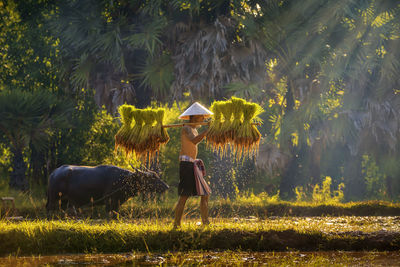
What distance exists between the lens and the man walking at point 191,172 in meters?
7.72

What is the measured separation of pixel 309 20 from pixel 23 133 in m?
10.0

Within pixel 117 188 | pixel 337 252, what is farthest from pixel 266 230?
pixel 117 188

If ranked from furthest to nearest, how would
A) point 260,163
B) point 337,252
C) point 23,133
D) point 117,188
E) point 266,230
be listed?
point 260,163
point 23,133
point 117,188
point 266,230
point 337,252

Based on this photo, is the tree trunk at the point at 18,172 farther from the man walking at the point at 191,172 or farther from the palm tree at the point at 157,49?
the man walking at the point at 191,172

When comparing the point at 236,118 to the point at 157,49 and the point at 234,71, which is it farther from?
the point at 157,49

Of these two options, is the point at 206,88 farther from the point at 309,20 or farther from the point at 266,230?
the point at 266,230

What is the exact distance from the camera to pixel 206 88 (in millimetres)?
18047

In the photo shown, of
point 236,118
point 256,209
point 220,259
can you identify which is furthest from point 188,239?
point 256,209

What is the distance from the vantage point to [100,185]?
460 inches

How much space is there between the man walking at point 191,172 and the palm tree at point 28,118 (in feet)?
27.2

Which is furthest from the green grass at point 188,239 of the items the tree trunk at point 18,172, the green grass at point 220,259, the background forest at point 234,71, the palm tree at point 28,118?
the tree trunk at point 18,172

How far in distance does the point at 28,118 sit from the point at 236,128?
9284mm

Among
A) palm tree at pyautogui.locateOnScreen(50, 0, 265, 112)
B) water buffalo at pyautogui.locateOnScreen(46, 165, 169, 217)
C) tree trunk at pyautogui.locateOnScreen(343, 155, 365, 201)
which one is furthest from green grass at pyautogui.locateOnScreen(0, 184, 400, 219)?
tree trunk at pyautogui.locateOnScreen(343, 155, 365, 201)

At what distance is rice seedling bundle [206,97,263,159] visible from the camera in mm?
7605
